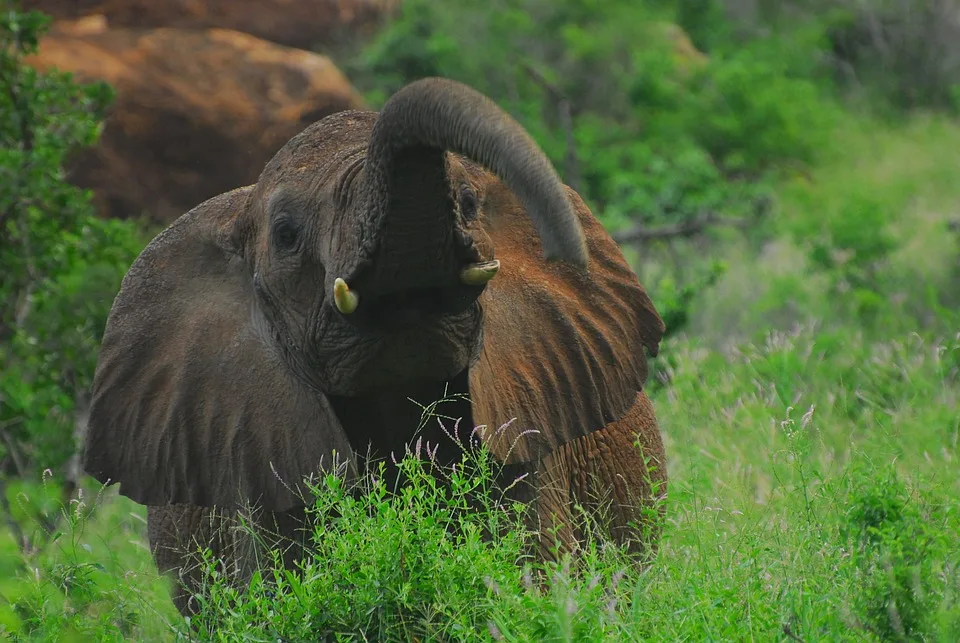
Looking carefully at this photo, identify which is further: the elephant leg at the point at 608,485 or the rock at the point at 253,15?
the rock at the point at 253,15

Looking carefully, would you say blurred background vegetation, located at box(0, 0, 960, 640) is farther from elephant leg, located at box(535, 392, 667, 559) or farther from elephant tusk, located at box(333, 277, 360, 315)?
elephant tusk, located at box(333, 277, 360, 315)

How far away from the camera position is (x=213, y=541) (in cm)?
448

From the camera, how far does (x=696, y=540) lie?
12.9 feet

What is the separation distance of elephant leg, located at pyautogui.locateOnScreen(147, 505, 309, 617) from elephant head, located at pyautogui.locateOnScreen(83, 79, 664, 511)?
0.11 meters

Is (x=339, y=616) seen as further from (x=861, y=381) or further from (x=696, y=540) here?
(x=861, y=381)

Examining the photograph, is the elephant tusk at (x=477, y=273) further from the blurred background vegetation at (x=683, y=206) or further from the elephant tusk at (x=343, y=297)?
the blurred background vegetation at (x=683, y=206)

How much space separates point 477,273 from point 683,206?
7.60m

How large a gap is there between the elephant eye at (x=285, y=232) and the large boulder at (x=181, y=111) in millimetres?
9298

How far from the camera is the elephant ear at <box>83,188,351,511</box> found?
391cm

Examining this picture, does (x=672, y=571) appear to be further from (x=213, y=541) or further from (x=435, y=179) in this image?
(x=213, y=541)

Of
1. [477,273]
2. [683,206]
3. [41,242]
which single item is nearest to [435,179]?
[477,273]

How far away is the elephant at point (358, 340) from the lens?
3.43 metres

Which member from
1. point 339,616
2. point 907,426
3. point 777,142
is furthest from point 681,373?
point 777,142

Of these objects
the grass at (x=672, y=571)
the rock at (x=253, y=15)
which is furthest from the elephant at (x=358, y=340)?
the rock at (x=253, y=15)
